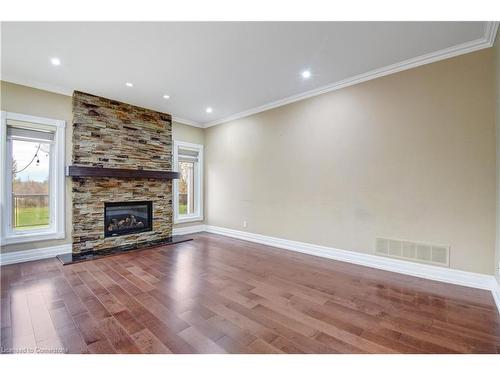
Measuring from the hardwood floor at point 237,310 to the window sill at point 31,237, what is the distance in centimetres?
41

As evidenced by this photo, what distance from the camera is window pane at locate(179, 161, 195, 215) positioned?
5977 mm

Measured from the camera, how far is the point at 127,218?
4797mm

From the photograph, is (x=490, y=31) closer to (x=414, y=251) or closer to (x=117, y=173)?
(x=414, y=251)

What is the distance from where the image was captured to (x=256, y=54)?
2971 millimetres

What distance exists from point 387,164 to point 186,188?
4.63 meters

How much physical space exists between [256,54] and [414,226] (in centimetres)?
313

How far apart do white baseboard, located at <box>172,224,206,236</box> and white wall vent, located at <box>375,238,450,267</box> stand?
4233mm

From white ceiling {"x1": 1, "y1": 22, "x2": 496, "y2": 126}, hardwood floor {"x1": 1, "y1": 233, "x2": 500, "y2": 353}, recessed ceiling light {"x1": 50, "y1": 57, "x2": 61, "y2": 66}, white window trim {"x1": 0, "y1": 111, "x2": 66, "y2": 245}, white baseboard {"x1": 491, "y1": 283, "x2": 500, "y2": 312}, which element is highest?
white ceiling {"x1": 1, "y1": 22, "x2": 496, "y2": 126}

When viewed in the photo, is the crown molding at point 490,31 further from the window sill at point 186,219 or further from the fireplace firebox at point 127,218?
the window sill at point 186,219

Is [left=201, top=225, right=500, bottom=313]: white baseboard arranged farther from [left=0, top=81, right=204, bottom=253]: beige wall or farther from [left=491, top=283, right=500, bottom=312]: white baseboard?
[left=0, top=81, right=204, bottom=253]: beige wall

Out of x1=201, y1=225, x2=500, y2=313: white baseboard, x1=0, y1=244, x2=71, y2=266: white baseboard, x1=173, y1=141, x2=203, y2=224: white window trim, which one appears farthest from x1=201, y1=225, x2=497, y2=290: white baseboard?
x1=0, y1=244, x2=71, y2=266: white baseboard

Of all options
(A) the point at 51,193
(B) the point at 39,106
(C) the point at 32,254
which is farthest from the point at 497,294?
(B) the point at 39,106

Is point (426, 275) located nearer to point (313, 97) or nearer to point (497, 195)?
point (497, 195)
